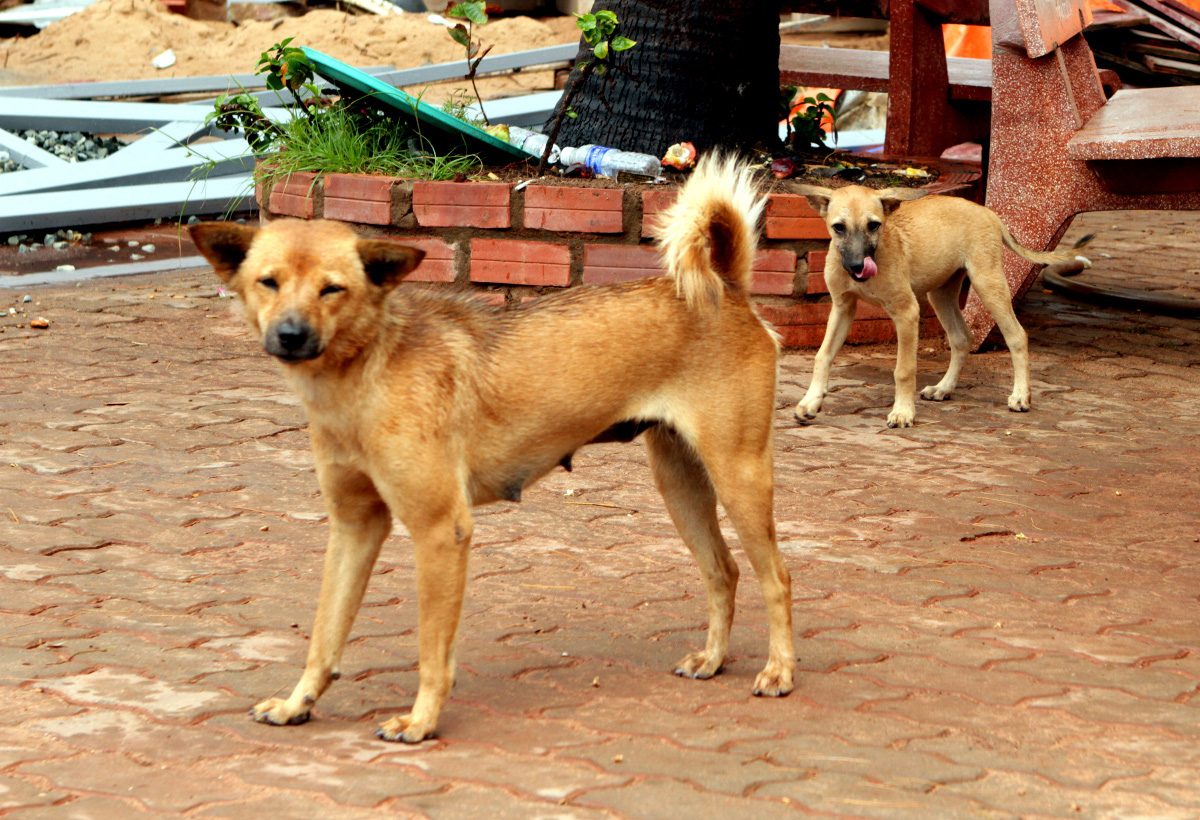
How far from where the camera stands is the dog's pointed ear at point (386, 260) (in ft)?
9.49

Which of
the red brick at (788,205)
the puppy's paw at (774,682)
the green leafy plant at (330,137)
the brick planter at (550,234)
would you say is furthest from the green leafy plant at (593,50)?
the puppy's paw at (774,682)

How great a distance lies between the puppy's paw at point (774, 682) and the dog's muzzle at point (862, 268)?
119 inches

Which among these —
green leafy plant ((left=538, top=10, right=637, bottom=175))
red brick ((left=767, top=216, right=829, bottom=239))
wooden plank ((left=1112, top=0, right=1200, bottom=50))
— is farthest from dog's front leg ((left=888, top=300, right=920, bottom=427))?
wooden plank ((left=1112, top=0, right=1200, bottom=50))

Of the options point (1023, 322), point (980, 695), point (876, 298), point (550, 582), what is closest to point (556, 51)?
point (1023, 322)

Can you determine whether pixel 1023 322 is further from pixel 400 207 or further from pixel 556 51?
pixel 556 51

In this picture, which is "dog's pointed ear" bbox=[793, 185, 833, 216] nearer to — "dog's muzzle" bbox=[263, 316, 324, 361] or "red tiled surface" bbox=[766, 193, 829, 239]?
"red tiled surface" bbox=[766, 193, 829, 239]

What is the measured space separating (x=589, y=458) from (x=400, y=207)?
224 cm

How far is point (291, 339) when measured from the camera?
2742 millimetres

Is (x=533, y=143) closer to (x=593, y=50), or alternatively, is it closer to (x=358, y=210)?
(x=593, y=50)

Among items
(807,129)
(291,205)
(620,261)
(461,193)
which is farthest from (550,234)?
(807,129)

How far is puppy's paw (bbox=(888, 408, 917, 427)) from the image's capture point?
238 inches

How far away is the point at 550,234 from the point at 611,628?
3526 mm

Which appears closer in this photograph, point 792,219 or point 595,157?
point 792,219

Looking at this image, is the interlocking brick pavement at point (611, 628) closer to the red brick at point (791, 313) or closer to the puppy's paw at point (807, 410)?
the puppy's paw at point (807, 410)
